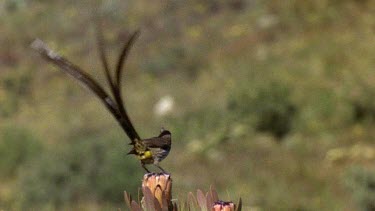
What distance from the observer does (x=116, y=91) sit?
148 cm

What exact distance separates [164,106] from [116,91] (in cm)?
1369

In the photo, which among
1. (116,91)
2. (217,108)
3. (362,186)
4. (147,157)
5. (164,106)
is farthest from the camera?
(164,106)

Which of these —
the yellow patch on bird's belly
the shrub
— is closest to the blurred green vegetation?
the shrub

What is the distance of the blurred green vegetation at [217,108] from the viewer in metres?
8.65

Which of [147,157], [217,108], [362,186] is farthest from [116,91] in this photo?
[217,108]

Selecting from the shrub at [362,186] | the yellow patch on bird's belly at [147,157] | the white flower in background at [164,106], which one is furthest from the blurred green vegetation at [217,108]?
the yellow patch on bird's belly at [147,157]

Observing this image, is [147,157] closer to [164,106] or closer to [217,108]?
[217,108]

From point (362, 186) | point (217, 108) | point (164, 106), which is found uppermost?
point (164, 106)

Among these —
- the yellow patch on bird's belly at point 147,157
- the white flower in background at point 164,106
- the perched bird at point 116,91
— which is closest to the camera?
the perched bird at point 116,91

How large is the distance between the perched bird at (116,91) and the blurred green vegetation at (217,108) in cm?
17

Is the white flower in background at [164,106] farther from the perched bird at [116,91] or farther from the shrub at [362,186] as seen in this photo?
the perched bird at [116,91]

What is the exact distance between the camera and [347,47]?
14.7 meters

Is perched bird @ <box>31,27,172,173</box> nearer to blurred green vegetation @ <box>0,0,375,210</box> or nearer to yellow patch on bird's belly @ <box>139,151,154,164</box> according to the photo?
yellow patch on bird's belly @ <box>139,151,154,164</box>

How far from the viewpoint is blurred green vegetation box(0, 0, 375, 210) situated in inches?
340
